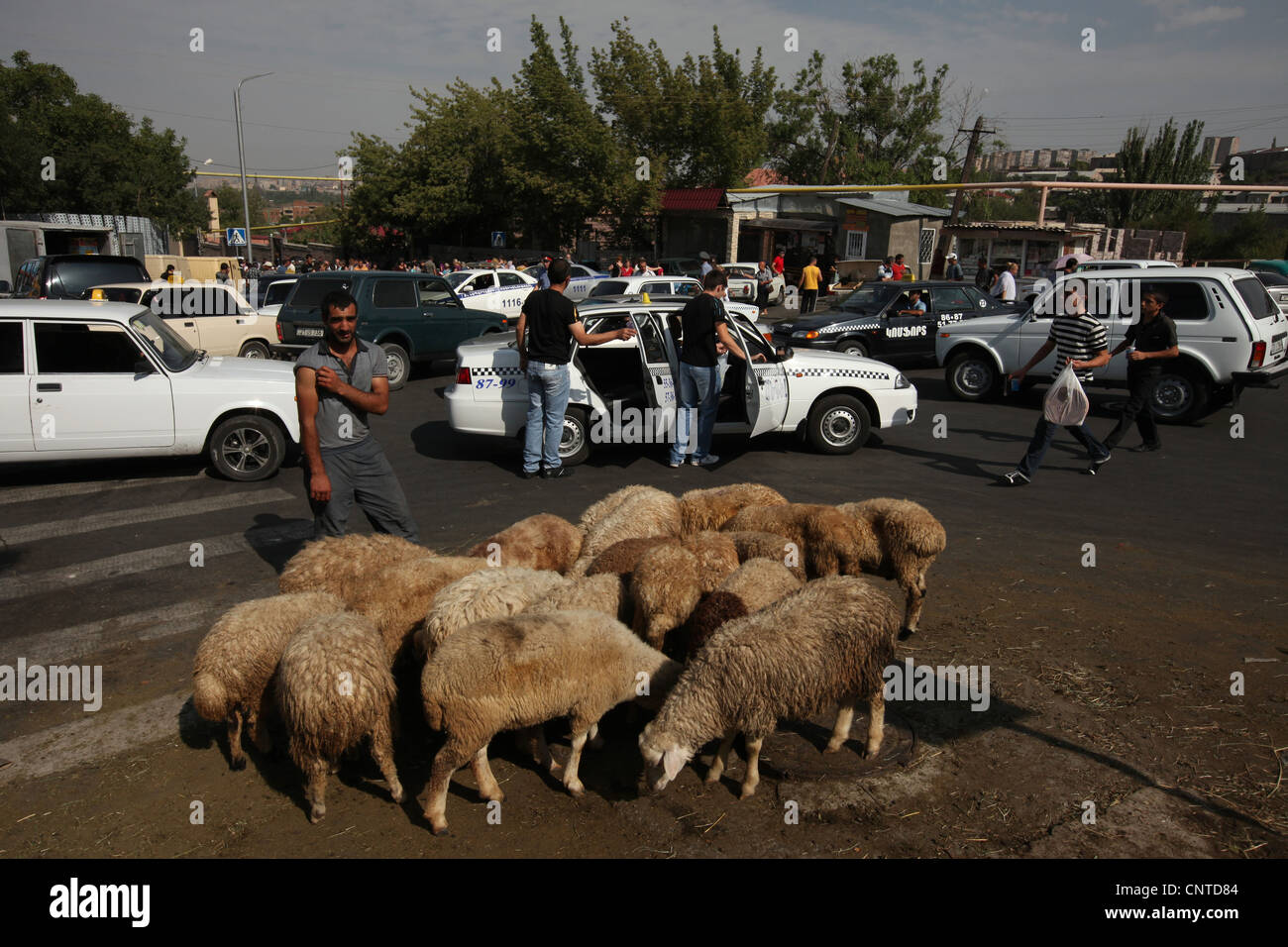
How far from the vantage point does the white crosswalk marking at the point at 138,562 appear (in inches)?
255

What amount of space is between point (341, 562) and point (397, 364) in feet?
35.4

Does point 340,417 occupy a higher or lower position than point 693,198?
lower

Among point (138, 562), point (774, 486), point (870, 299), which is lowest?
point (138, 562)

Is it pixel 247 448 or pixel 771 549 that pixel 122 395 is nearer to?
pixel 247 448

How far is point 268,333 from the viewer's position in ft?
53.2

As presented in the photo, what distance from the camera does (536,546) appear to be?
17.9ft

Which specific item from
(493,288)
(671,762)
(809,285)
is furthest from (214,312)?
(809,285)

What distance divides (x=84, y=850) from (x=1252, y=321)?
14.2 meters

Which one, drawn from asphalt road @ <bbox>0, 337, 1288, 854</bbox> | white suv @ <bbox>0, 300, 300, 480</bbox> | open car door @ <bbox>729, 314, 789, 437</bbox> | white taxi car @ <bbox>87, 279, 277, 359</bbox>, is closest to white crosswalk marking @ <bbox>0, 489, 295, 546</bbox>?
asphalt road @ <bbox>0, 337, 1288, 854</bbox>

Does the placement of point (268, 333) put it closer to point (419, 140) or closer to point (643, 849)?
point (643, 849)

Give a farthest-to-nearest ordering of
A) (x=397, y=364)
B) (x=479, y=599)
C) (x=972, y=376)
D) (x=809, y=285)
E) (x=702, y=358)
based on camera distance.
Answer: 1. (x=809, y=285)
2. (x=397, y=364)
3. (x=972, y=376)
4. (x=702, y=358)
5. (x=479, y=599)

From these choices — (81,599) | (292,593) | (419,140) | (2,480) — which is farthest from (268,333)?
(419,140)

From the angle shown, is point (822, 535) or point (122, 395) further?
point (122, 395)

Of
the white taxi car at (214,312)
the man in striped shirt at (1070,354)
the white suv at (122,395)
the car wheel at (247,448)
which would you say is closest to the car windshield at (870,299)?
the man in striped shirt at (1070,354)
